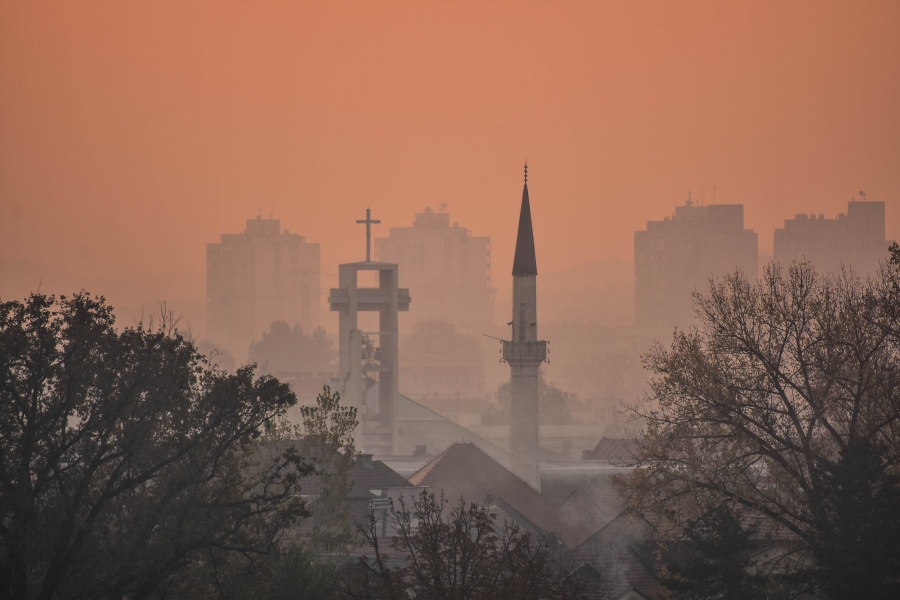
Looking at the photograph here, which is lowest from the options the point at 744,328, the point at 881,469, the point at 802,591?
the point at 802,591

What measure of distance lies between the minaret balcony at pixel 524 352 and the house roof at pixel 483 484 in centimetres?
483

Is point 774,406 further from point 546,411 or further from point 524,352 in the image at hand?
point 546,411

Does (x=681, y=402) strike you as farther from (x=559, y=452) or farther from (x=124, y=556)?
(x=559, y=452)

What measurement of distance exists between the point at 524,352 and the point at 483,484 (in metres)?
8.44

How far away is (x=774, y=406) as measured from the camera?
38.0 metres

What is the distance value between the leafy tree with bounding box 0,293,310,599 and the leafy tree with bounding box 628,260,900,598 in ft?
37.0

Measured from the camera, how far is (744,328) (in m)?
38.0

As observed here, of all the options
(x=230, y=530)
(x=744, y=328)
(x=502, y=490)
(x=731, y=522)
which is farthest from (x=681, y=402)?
(x=502, y=490)

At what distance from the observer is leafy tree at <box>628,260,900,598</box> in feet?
114

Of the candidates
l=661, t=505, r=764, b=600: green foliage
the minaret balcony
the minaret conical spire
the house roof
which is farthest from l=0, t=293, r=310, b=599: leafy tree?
the minaret conical spire

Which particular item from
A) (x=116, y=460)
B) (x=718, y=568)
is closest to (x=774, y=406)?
(x=718, y=568)

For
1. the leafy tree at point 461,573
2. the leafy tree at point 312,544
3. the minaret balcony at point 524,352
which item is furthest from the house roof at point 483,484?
the leafy tree at point 461,573

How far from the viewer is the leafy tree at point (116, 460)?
1027 inches

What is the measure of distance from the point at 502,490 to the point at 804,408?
2270 cm
